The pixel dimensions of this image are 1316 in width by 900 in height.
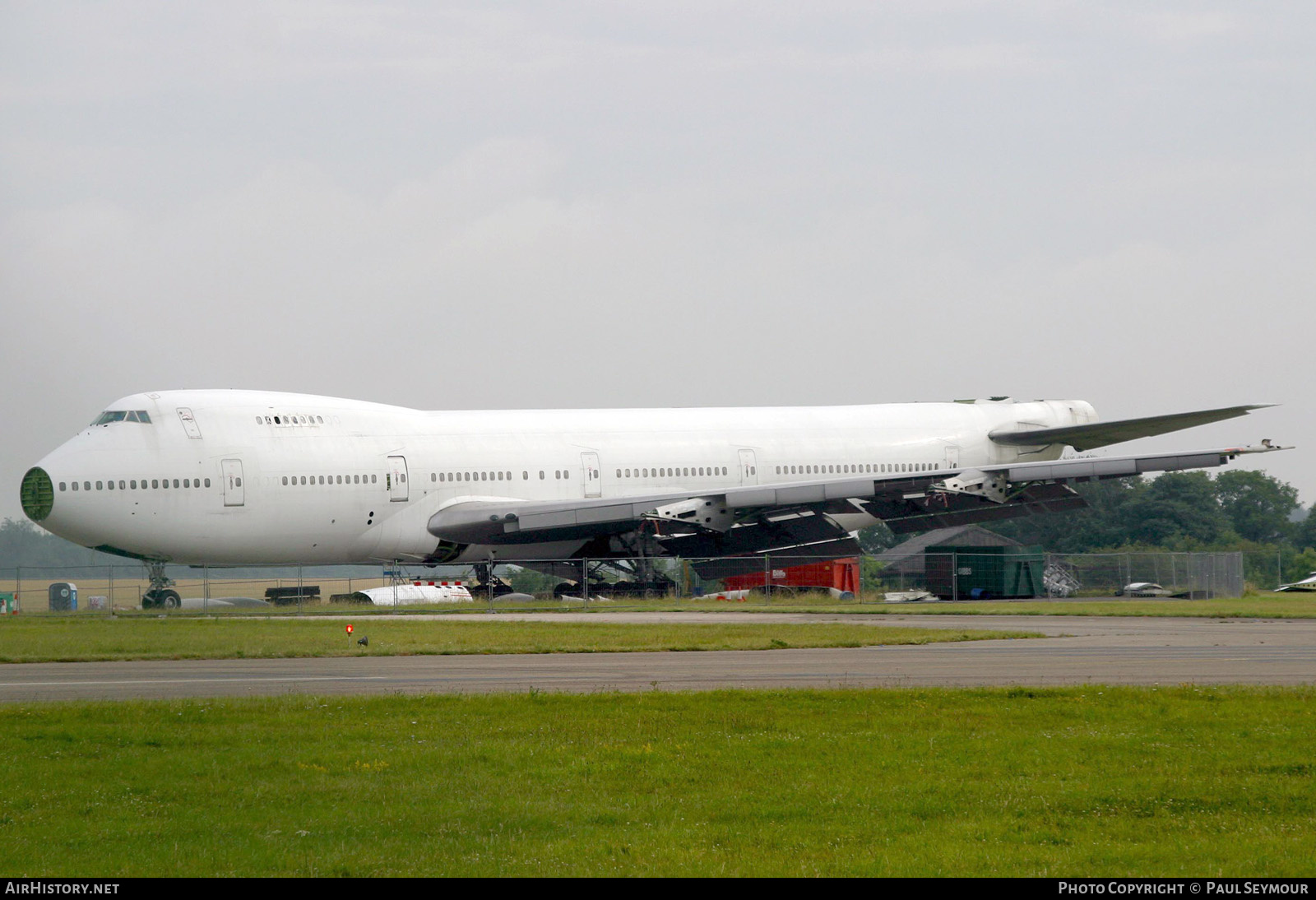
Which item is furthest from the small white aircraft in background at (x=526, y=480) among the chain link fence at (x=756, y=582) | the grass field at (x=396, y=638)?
the grass field at (x=396, y=638)

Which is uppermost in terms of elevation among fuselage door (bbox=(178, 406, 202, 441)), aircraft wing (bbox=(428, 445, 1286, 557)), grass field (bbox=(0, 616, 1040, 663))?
fuselage door (bbox=(178, 406, 202, 441))

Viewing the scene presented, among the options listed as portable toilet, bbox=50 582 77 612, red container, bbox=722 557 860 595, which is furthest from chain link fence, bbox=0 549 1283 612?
red container, bbox=722 557 860 595

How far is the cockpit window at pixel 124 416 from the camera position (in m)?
36.0

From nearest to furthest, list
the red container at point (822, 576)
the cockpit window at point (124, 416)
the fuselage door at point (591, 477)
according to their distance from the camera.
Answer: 1. the cockpit window at point (124, 416)
2. the fuselage door at point (591, 477)
3. the red container at point (822, 576)

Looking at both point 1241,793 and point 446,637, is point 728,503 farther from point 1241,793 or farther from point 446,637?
point 1241,793

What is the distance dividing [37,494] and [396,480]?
30.1 feet

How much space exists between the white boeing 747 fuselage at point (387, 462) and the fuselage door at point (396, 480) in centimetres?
5

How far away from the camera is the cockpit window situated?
36.0 m

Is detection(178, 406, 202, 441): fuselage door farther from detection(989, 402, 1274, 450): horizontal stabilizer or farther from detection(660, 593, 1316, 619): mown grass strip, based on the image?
detection(989, 402, 1274, 450): horizontal stabilizer

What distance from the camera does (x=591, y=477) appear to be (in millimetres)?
41781

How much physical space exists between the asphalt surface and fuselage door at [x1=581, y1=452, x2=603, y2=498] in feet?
64.2

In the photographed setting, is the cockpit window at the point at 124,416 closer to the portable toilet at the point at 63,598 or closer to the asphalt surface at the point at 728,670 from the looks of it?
the portable toilet at the point at 63,598

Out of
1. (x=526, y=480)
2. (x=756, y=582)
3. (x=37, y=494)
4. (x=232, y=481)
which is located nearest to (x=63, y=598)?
(x=37, y=494)

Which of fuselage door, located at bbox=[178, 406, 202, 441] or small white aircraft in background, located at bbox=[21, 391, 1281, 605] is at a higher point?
fuselage door, located at bbox=[178, 406, 202, 441]
